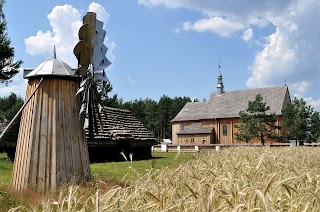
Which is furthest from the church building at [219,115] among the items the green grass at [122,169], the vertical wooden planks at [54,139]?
the vertical wooden planks at [54,139]

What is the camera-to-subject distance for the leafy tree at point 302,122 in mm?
39375

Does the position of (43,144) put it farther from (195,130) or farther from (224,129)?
(195,130)

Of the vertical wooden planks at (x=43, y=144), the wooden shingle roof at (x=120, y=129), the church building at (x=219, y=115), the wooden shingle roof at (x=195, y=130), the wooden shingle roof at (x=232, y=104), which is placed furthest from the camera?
the wooden shingle roof at (x=195, y=130)

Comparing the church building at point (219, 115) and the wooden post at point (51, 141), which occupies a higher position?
the church building at point (219, 115)

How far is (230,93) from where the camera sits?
2128 inches

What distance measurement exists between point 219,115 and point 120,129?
31.1m

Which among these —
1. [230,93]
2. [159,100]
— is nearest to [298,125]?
[230,93]

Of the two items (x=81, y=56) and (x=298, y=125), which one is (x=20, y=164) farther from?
(x=298, y=125)

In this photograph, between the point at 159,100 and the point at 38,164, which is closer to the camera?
the point at 38,164

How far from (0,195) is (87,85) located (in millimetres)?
2464

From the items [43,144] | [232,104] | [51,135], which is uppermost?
[232,104]

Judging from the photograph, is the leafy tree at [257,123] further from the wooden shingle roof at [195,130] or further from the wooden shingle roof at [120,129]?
the wooden shingle roof at [120,129]

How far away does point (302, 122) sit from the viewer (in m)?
39.2

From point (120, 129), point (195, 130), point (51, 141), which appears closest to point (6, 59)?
point (120, 129)
